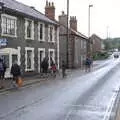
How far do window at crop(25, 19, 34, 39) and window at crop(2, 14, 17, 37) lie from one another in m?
2.71

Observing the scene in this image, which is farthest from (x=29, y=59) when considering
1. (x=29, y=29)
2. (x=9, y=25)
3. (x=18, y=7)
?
(x=9, y=25)

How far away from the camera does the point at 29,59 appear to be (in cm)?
3603

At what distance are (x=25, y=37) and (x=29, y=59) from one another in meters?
2.27

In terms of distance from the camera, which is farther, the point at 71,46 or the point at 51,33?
the point at 71,46

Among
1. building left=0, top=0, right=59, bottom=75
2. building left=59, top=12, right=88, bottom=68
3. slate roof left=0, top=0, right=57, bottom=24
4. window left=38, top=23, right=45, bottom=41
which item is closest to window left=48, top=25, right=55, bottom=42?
building left=0, top=0, right=59, bottom=75

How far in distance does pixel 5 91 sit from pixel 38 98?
411 cm

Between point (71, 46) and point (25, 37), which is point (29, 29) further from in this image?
point (71, 46)

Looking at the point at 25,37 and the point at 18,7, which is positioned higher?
the point at 18,7

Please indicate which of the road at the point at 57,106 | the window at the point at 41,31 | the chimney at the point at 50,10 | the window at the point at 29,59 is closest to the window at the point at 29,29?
the window at the point at 29,59

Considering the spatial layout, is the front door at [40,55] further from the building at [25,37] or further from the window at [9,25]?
the window at [9,25]

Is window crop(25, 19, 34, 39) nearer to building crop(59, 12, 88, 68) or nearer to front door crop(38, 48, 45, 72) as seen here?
front door crop(38, 48, 45, 72)

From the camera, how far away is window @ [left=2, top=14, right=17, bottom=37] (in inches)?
1203

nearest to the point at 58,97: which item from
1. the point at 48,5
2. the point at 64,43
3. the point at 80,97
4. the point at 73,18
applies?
the point at 80,97

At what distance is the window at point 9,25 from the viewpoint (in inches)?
1203
